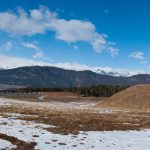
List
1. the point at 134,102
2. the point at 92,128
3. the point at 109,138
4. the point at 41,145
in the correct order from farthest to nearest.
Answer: the point at 134,102 < the point at 92,128 < the point at 109,138 < the point at 41,145

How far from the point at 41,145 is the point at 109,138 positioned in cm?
798

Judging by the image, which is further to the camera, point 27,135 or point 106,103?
point 106,103

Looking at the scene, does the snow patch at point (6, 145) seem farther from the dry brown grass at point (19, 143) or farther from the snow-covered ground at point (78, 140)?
the dry brown grass at point (19, 143)

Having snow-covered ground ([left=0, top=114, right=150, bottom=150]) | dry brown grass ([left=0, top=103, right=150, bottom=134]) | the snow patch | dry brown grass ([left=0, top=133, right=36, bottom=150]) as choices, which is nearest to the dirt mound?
dry brown grass ([left=0, top=103, right=150, bottom=134])

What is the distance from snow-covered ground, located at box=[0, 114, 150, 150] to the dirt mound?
54769mm

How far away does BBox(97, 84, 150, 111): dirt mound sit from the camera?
91425 mm

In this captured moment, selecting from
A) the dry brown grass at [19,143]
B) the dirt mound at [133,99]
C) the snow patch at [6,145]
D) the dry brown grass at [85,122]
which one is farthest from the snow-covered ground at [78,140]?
the dirt mound at [133,99]

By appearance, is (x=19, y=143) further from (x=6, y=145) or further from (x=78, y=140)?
(x=78, y=140)

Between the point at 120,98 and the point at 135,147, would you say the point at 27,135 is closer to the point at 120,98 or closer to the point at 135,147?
the point at 135,147

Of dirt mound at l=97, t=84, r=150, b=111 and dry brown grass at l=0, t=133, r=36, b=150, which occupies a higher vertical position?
dirt mound at l=97, t=84, r=150, b=111

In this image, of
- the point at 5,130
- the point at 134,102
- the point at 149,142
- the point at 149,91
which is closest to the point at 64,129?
the point at 5,130

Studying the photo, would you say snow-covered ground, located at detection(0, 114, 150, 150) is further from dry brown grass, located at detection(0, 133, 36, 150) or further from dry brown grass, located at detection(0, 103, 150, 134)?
dry brown grass, located at detection(0, 103, 150, 134)

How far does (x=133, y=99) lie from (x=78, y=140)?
68.5 meters

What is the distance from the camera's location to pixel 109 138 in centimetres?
3241
